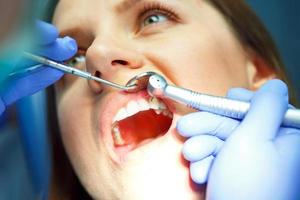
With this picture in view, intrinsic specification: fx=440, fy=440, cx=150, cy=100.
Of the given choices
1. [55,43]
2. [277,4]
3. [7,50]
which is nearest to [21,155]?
[55,43]

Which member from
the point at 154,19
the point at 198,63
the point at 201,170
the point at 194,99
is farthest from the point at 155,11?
the point at 201,170

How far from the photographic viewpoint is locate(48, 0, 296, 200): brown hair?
1168 mm

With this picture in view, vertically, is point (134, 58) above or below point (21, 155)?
above

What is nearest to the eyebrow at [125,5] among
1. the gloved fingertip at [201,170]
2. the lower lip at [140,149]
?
the lower lip at [140,149]

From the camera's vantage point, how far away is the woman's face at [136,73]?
0.92m

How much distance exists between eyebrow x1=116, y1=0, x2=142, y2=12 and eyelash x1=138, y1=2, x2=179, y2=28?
3cm

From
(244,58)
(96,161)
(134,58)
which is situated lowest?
(96,161)

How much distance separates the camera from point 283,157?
0.80 metres

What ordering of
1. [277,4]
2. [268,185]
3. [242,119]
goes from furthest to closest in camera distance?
1. [277,4]
2. [242,119]
3. [268,185]

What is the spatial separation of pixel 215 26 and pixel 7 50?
0.59m

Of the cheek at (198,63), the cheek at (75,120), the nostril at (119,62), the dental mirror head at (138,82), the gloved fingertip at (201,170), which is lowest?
the cheek at (75,120)

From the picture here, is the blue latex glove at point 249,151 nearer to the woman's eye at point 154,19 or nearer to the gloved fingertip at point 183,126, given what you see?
the gloved fingertip at point 183,126

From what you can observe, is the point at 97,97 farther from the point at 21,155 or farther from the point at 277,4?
the point at 277,4

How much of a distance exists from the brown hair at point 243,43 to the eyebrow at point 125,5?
212 mm
